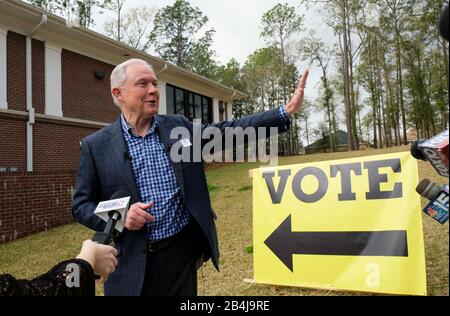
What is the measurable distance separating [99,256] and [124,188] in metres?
0.90

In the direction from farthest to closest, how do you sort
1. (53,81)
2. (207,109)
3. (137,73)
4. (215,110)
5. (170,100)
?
(215,110) < (207,109) < (170,100) < (53,81) < (137,73)

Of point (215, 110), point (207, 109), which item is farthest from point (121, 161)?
point (215, 110)

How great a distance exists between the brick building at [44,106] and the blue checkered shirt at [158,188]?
24.2 feet

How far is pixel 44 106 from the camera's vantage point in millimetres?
11586

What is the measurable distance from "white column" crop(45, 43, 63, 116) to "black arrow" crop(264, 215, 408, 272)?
9524mm

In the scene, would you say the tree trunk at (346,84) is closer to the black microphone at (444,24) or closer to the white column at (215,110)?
the white column at (215,110)

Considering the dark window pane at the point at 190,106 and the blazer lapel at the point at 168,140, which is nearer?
the blazer lapel at the point at 168,140

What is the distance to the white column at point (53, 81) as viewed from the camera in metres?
11.7

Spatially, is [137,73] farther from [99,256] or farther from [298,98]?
[99,256]

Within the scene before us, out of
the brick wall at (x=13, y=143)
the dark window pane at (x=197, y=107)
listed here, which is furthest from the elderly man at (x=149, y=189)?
the dark window pane at (x=197, y=107)

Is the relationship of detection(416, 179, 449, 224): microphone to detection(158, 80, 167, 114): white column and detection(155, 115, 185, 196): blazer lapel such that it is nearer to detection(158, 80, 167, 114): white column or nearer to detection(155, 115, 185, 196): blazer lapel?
detection(155, 115, 185, 196): blazer lapel
